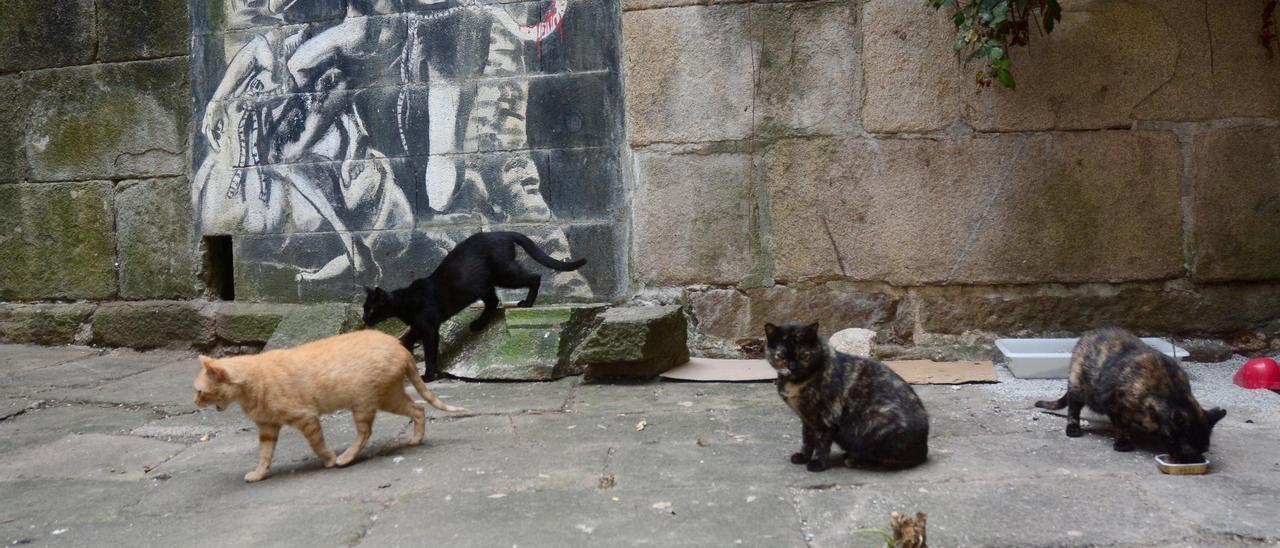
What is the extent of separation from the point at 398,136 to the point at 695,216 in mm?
2080

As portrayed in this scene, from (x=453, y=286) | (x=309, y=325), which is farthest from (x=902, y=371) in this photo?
(x=309, y=325)

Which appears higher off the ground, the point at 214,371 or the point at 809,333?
the point at 809,333

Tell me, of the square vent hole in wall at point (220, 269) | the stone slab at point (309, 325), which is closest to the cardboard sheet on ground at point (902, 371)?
Answer: the stone slab at point (309, 325)

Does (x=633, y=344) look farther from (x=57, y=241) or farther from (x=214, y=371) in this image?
(x=57, y=241)

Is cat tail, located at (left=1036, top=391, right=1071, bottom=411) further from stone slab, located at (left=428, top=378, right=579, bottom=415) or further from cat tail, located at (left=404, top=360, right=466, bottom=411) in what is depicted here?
cat tail, located at (left=404, top=360, right=466, bottom=411)

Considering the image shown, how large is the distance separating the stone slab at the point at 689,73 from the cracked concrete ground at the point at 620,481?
5.46ft

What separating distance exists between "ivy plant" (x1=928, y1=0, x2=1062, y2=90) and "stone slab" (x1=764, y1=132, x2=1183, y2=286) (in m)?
0.51

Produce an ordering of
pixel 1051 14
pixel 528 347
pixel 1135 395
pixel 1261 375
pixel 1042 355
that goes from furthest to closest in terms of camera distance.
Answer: pixel 528 347 → pixel 1042 355 → pixel 1051 14 → pixel 1261 375 → pixel 1135 395

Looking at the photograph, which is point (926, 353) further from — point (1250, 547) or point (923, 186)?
point (1250, 547)

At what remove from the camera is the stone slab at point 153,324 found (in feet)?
22.0

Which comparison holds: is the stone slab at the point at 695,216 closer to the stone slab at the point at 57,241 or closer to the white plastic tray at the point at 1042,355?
the white plastic tray at the point at 1042,355

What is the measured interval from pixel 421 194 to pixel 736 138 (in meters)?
2.13

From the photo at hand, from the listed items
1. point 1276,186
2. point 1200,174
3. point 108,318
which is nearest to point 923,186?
point 1200,174

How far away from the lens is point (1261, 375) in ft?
15.3
